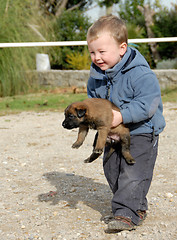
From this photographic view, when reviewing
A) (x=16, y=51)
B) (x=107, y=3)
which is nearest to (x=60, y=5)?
(x=107, y=3)

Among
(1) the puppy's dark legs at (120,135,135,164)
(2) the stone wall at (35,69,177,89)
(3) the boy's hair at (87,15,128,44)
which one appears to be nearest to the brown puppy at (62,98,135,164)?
(1) the puppy's dark legs at (120,135,135,164)

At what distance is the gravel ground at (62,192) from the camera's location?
288 centimetres

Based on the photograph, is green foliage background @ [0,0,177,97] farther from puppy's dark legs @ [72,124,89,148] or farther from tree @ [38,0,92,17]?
puppy's dark legs @ [72,124,89,148]

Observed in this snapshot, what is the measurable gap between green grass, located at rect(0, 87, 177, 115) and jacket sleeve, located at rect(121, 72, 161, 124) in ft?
18.3

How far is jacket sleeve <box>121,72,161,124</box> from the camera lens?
8.66 feet

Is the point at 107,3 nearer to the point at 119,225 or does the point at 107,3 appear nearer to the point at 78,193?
the point at 78,193

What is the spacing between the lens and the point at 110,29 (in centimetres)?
269

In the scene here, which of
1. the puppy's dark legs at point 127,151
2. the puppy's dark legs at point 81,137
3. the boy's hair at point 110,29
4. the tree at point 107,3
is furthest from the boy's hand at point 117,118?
the tree at point 107,3

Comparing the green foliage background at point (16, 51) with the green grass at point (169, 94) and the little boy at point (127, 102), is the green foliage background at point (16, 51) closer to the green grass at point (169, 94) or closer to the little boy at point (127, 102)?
the green grass at point (169, 94)

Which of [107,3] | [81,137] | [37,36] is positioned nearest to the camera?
[81,137]

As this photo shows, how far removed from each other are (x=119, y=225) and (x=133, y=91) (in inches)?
37.0

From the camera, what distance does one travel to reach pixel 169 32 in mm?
13219

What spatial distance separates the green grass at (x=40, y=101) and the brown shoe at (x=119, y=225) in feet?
18.1

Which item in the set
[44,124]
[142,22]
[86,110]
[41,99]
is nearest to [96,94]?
[86,110]
